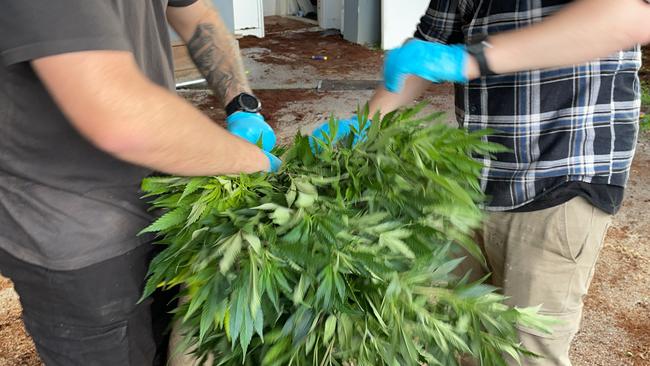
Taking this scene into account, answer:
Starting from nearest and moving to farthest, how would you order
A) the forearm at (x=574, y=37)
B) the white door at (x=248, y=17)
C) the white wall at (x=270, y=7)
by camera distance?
1. the forearm at (x=574, y=37)
2. the white door at (x=248, y=17)
3. the white wall at (x=270, y=7)

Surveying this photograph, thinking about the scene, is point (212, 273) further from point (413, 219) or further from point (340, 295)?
point (413, 219)

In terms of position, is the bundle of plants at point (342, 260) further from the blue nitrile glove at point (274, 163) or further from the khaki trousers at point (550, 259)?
the khaki trousers at point (550, 259)

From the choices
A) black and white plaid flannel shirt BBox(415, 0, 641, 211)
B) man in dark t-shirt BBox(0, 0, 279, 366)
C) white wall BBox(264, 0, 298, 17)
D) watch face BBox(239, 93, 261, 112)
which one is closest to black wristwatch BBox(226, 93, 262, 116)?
watch face BBox(239, 93, 261, 112)

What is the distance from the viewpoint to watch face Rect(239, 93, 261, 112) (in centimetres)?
193

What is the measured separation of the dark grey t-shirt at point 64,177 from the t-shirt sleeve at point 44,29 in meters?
0.07

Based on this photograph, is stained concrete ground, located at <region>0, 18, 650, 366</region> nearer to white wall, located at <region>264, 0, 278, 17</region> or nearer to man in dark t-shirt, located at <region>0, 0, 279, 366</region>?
man in dark t-shirt, located at <region>0, 0, 279, 366</region>

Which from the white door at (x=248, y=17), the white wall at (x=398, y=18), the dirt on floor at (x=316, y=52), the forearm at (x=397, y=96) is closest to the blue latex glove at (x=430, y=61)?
Result: the forearm at (x=397, y=96)

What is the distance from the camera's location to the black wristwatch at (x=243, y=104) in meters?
1.93

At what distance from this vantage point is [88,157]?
52.7 inches

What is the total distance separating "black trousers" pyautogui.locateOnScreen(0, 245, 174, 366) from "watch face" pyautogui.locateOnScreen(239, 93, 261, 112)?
615 mm

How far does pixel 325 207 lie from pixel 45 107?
0.65 meters

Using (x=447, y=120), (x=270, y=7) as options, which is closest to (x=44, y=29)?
(x=447, y=120)

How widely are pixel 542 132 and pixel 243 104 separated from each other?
945 millimetres

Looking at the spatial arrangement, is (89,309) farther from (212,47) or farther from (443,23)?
(443,23)
